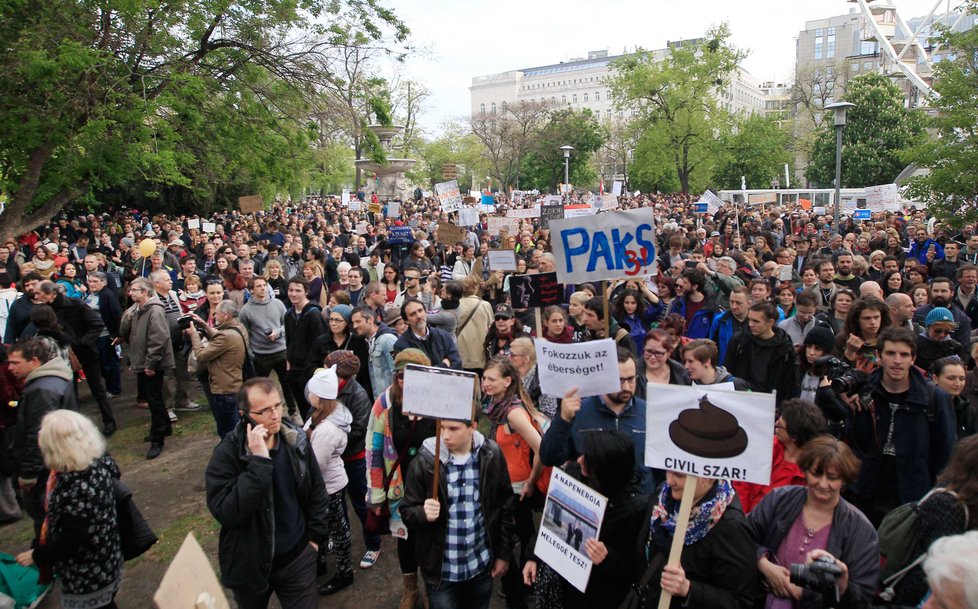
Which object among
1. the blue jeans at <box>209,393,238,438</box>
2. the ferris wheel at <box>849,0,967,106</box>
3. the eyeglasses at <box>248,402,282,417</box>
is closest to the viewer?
the eyeglasses at <box>248,402,282,417</box>

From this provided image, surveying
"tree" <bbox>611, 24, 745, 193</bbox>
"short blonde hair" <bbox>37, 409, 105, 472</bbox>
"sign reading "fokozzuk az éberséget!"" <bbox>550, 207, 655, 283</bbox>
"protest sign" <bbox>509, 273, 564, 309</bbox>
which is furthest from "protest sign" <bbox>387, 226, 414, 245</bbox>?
"tree" <bbox>611, 24, 745, 193</bbox>

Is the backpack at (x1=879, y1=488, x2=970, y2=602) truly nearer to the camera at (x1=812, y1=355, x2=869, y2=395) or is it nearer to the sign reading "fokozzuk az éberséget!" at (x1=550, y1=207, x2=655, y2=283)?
the camera at (x1=812, y1=355, x2=869, y2=395)

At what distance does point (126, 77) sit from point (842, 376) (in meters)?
15.6

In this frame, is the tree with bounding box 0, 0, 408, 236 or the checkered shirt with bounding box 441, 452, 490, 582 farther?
the tree with bounding box 0, 0, 408, 236

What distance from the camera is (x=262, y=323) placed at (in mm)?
7551

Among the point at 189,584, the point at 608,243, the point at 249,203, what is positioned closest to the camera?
the point at 189,584

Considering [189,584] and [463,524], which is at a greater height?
[189,584]

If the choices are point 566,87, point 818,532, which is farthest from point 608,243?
point 566,87

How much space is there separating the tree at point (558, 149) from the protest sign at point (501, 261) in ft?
153

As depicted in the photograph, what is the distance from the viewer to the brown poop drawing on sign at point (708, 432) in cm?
275

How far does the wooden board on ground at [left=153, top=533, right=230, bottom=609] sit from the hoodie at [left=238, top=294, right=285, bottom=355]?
5370mm

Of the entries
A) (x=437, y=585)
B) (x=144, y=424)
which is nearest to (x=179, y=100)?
(x=144, y=424)

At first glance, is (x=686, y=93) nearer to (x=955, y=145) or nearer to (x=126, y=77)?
(x=955, y=145)

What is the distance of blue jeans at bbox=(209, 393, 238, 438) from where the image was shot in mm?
6691
